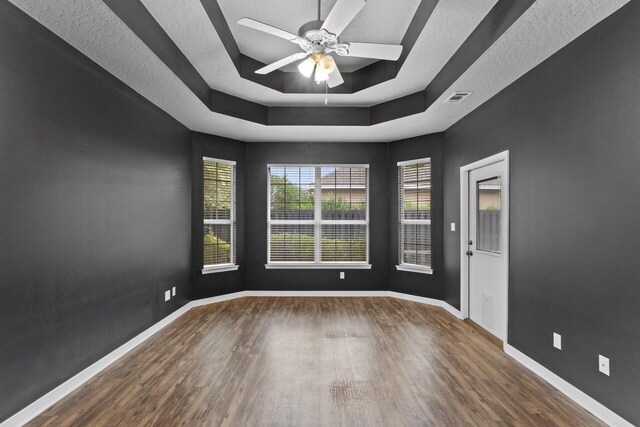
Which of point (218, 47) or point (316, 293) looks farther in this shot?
point (316, 293)

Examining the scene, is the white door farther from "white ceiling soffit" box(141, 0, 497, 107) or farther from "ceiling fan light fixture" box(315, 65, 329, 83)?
"ceiling fan light fixture" box(315, 65, 329, 83)

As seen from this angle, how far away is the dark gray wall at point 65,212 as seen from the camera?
80.7 inches

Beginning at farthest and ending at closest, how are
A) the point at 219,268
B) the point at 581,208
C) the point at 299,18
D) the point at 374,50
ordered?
the point at 219,268 → the point at 299,18 → the point at 374,50 → the point at 581,208

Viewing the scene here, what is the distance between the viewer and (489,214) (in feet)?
12.4

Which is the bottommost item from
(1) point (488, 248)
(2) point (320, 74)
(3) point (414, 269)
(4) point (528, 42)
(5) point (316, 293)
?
(5) point (316, 293)

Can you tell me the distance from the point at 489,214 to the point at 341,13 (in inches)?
108

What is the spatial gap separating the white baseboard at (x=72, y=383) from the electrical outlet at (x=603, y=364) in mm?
3698

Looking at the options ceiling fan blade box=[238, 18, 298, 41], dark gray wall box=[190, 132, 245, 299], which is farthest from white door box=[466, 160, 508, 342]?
dark gray wall box=[190, 132, 245, 299]

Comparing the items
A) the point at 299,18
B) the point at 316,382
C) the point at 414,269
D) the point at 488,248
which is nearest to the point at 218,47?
the point at 299,18

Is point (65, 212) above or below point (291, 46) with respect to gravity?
below

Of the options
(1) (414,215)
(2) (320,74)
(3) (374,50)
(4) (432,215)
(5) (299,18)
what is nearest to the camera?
(3) (374,50)

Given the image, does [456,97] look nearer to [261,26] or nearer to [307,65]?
[307,65]

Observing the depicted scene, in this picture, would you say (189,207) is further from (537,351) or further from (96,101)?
(537,351)

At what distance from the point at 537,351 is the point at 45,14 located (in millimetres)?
4351
